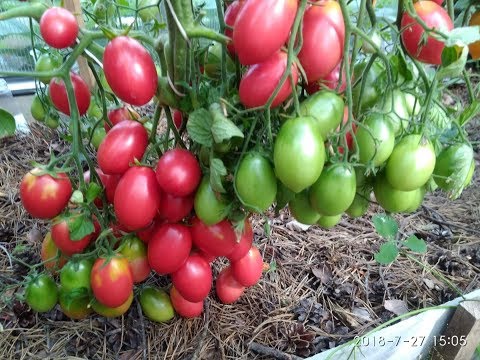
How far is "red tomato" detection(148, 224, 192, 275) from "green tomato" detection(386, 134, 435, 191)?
0.42 m

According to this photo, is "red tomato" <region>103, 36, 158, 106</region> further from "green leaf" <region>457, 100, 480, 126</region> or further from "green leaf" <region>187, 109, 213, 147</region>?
"green leaf" <region>457, 100, 480, 126</region>

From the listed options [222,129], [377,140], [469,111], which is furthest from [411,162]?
[222,129]

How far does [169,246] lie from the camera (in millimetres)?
852

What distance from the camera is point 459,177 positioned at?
68 centimetres

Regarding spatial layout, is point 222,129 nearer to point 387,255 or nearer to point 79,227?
point 79,227

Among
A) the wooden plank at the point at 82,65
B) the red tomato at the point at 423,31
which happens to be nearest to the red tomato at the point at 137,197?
the red tomato at the point at 423,31

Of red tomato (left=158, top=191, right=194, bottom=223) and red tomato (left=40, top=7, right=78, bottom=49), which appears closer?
red tomato (left=40, top=7, right=78, bottom=49)

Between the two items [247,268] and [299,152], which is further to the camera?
[247,268]

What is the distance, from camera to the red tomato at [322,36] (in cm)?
55

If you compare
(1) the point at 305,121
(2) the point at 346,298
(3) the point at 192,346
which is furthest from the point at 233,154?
(2) the point at 346,298

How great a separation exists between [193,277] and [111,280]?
170 mm

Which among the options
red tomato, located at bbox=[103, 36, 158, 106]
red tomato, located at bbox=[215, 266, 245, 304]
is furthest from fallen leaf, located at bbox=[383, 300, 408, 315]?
red tomato, located at bbox=[103, 36, 158, 106]

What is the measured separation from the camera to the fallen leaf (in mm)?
1301

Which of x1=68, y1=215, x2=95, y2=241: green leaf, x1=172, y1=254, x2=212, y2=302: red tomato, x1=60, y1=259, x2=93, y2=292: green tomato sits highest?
x1=68, y1=215, x2=95, y2=241: green leaf
